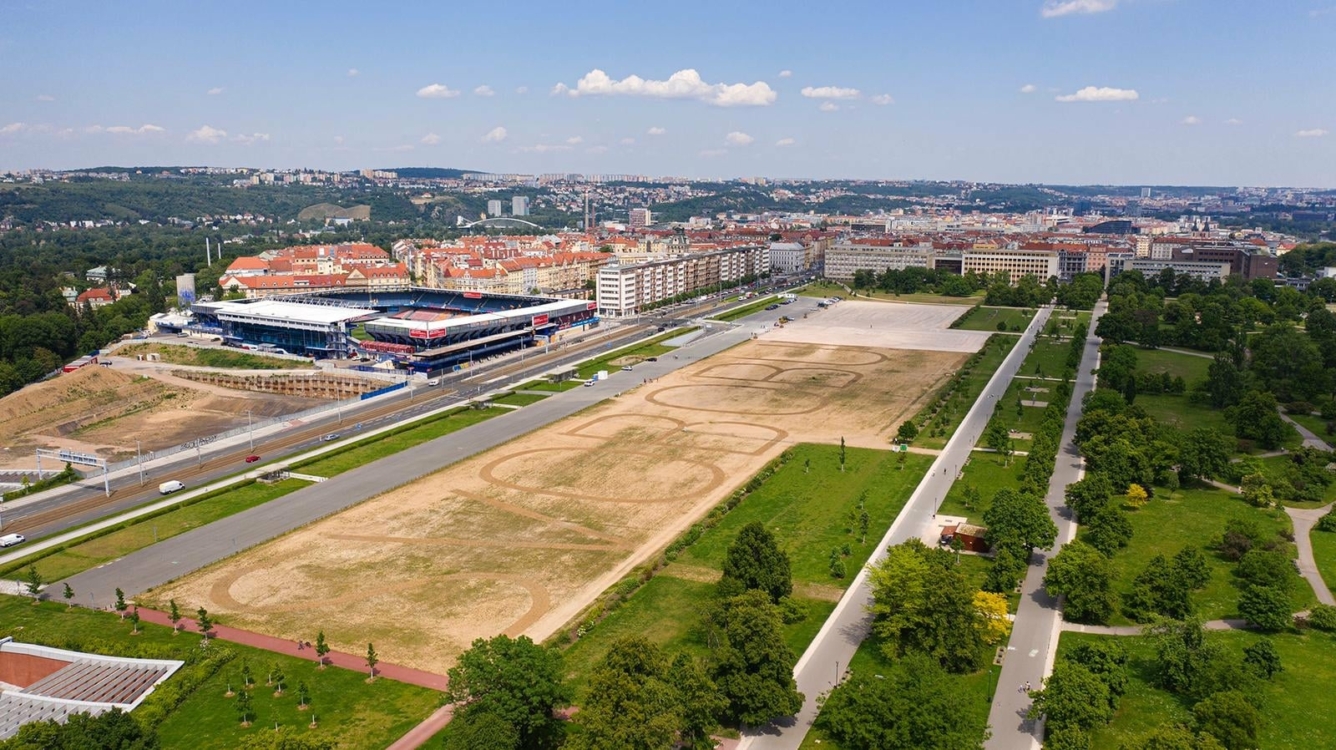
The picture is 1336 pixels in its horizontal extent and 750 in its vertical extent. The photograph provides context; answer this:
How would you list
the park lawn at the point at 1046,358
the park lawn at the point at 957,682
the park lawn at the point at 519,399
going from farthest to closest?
the park lawn at the point at 1046,358 < the park lawn at the point at 519,399 < the park lawn at the point at 957,682

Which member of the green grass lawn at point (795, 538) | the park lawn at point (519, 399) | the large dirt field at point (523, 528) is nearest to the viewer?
the green grass lawn at point (795, 538)

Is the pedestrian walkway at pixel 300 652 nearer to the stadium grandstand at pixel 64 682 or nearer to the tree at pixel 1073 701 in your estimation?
the stadium grandstand at pixel 64 682

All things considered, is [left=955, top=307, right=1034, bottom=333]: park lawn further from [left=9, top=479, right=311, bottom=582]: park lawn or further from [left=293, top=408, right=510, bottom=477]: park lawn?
[left=9, top=479, right=311, bottom=582]: park lawn

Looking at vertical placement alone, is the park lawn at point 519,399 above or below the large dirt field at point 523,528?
above

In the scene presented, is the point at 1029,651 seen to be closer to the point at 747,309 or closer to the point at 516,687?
the point at 516,687

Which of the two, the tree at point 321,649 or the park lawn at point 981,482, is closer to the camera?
the tree at point 321,649

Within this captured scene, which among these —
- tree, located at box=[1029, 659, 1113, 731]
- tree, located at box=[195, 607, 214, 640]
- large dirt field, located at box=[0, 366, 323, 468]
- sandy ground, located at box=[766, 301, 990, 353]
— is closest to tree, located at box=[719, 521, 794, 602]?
tree, located at box=[1029, 659, 1113, 731]

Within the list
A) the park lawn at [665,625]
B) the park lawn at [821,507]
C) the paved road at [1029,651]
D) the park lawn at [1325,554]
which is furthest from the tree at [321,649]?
the park lawn at [1325,554]

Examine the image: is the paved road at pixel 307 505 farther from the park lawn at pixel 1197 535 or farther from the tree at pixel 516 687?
the park lawn at pixel 1197 535

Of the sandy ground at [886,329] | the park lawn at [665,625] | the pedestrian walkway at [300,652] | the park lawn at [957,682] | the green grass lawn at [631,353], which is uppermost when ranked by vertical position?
the sandy ground at [886,329]
